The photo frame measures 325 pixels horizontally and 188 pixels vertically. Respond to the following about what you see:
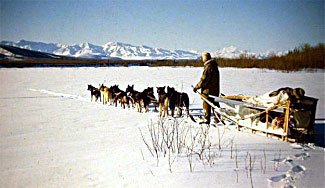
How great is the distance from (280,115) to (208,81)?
1.79 m

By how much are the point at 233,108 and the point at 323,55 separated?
13.2 metres

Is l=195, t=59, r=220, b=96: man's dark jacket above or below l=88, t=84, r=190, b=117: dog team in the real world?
above

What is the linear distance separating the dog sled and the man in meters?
0.55

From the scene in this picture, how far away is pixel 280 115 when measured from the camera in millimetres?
4969

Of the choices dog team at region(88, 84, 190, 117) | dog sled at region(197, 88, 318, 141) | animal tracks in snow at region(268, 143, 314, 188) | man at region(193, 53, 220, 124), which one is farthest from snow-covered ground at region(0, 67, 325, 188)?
dog team at region(88, 84, 190, 117)

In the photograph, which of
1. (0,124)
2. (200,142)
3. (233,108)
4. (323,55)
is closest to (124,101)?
(0,124)

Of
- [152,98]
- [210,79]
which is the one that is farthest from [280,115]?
[152,98]

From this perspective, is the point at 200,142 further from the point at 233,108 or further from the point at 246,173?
the point at 233,108

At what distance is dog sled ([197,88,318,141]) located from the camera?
4.45 metres

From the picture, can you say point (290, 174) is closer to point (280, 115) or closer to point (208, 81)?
point (280, 115)

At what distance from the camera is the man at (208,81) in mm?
5965

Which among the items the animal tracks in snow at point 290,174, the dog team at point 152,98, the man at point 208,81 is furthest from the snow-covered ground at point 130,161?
the dog team at point 152,98

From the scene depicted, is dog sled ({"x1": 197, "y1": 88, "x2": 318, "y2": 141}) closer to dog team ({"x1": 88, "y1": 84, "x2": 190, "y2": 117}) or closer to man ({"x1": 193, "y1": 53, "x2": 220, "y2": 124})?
man ({"x1": 193, "y1": 53, "x2": 220, "y2": 124})

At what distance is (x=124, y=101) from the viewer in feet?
30.2
